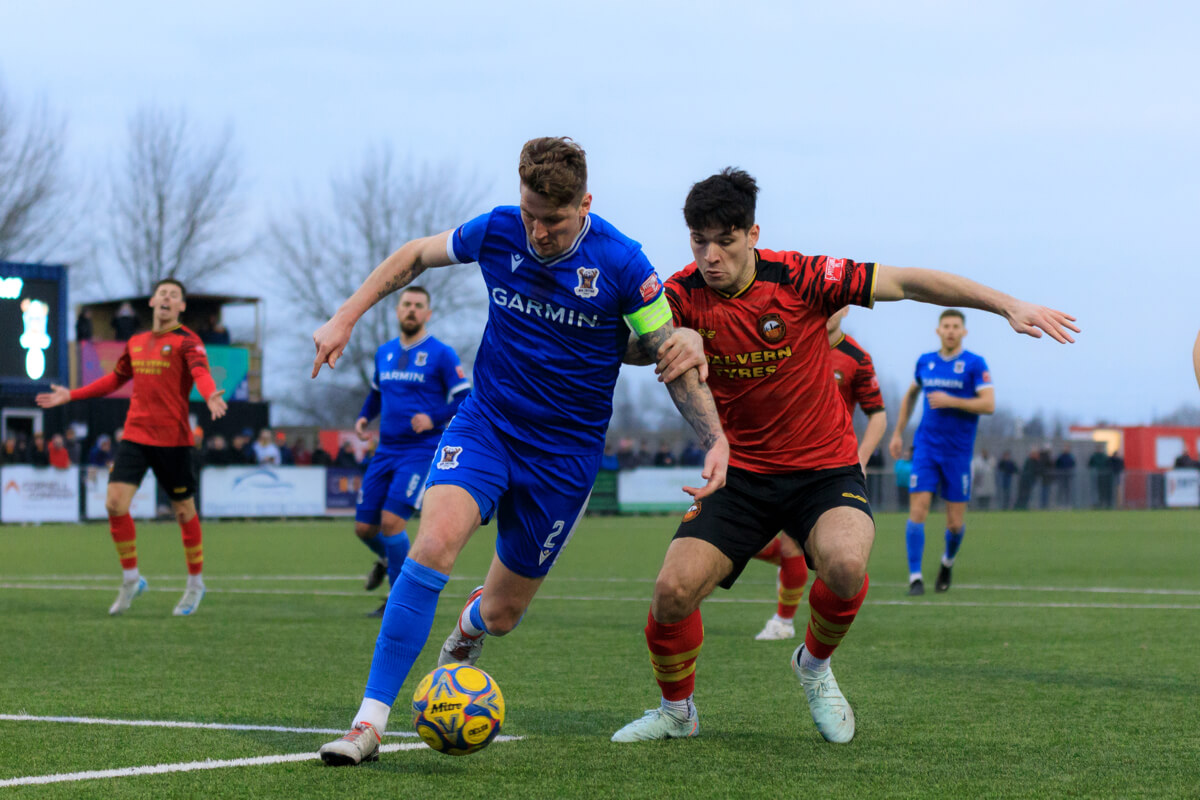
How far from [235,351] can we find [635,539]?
759 inches

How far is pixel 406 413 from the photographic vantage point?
1104 cm

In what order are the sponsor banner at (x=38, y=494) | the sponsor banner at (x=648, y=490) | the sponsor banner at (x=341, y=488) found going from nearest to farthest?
the sponsor banner at (x=38, y=494), the sponsor banner at (x=341, y=488), the sponsor banner at (x=648, y=490)

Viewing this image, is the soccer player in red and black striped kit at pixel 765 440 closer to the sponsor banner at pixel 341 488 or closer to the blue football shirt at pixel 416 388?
the blue football shirt at pixel 416 388

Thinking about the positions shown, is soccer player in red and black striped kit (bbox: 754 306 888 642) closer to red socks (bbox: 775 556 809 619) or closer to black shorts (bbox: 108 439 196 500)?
red socks (bbox: 775 556 809 619)

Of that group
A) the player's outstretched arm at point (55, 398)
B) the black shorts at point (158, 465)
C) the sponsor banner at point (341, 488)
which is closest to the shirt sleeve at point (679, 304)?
the black shorts at point (158, 465)

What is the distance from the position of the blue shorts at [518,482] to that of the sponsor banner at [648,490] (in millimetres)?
28281

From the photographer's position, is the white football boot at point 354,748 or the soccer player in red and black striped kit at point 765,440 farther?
the soccer player in red and black striped kit at point 765,440

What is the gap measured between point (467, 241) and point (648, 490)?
28941 millimetres

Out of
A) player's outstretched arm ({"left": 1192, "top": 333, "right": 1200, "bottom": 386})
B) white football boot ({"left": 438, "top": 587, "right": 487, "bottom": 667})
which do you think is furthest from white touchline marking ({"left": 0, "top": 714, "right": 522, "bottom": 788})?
player's outstretched arm ({"left": 1192, "top": 333, "right": 1200, "bottom": 386})

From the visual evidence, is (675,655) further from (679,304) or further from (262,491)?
(262,491)

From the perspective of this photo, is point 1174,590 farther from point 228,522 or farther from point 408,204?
point 408,204

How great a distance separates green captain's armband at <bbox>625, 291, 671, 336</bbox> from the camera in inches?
205

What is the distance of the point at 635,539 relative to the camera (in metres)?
23.3

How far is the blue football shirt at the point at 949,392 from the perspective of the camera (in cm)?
1274
